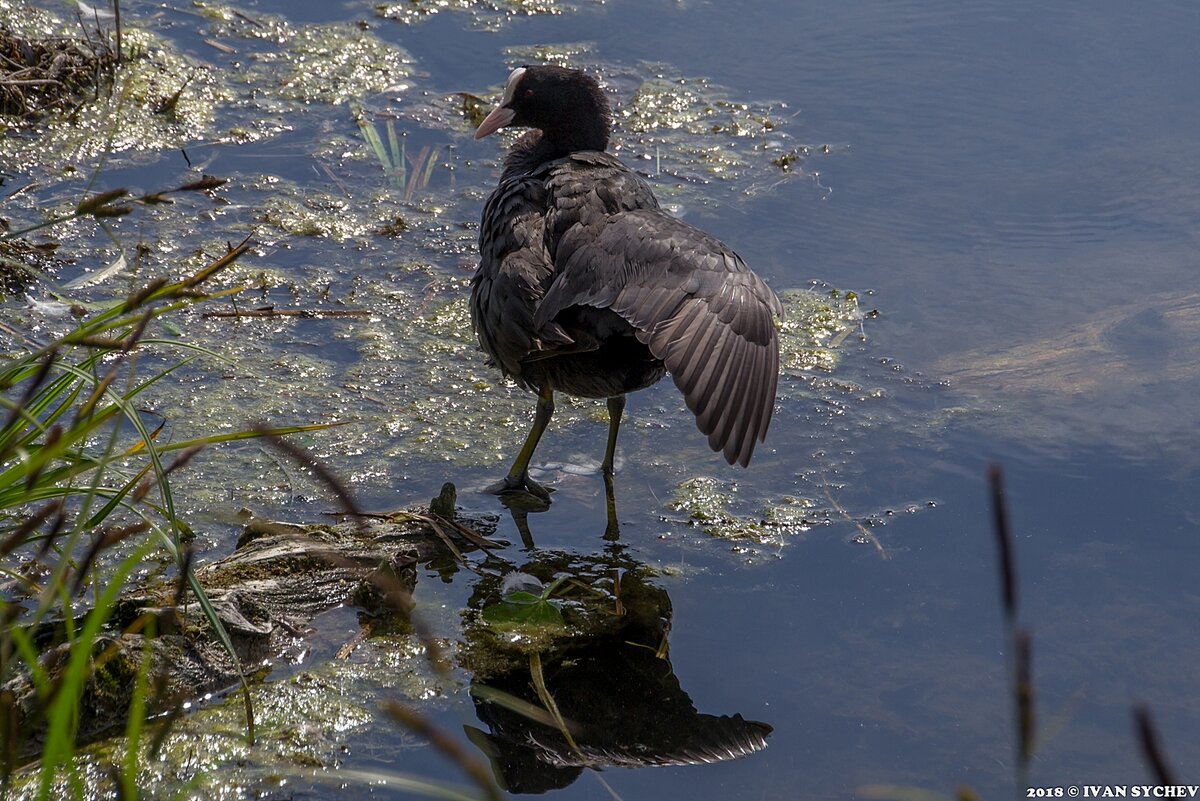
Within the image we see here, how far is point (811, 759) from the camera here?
300 cm

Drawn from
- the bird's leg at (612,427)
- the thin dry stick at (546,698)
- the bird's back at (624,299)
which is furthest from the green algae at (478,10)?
the thin dry stick at (546,698)

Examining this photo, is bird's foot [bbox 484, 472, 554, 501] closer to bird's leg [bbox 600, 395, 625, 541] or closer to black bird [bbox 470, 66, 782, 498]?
black bird [bbox 470, 66, 782, 498]

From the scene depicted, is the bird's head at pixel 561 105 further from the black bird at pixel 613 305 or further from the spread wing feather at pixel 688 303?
the spread wing feather at pixel 688 303

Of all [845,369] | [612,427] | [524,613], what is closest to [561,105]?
[612,427]

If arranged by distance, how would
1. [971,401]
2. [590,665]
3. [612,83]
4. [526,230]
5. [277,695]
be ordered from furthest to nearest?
[612,83], [971,401], [526,230], [590,665], [277,695]

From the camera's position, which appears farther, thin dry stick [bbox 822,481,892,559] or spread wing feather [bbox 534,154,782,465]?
thin dry stick [bbox 822,481,892,559]

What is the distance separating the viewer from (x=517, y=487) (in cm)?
404

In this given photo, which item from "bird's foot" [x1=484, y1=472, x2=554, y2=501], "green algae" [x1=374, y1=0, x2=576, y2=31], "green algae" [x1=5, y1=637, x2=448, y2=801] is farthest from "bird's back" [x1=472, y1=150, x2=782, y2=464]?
"green algae" [x1=374, y1=0, x2=576, y2=31]

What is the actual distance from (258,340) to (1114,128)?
410 centimetres

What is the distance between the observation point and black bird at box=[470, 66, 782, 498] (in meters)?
3.39

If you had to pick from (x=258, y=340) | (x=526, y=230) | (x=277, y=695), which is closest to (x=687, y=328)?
(x=526, y=230)

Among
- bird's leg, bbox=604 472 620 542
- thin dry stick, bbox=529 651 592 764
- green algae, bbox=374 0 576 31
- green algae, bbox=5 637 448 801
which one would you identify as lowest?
bird's leg, bbox=604 472 620 542

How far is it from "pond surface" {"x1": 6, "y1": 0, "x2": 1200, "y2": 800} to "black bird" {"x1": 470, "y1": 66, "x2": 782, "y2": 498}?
0.46 m

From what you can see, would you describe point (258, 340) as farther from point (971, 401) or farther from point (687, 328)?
point (971, 401)
